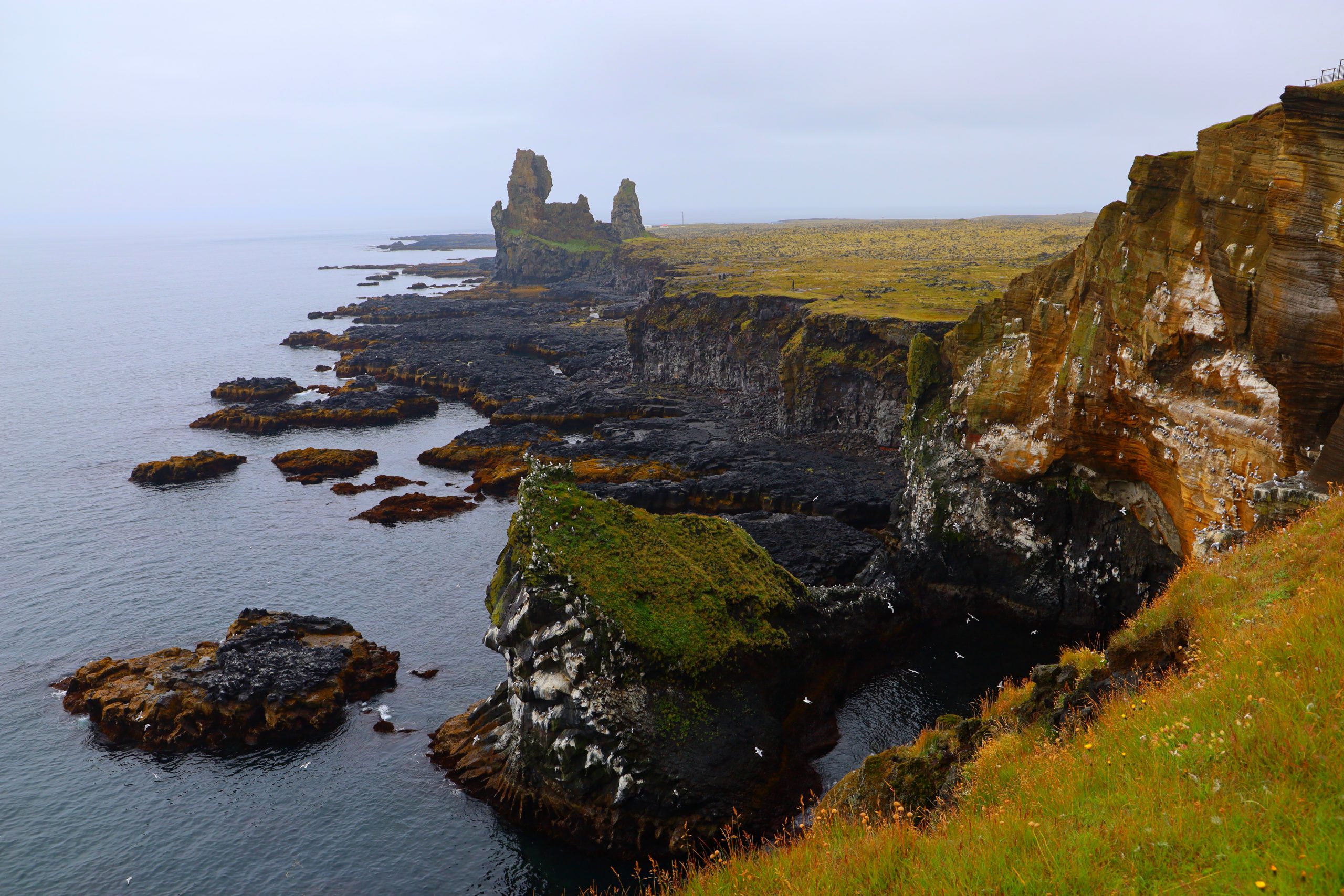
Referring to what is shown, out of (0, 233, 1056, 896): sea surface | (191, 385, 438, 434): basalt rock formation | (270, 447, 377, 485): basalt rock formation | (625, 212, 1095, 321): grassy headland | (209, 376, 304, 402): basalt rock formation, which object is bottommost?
(0, 233, 1056, 896): sea surface

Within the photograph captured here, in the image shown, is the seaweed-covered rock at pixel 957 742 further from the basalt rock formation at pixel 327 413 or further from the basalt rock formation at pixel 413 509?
the basalt rock formation at pixel 327 413

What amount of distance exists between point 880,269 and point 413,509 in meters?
86.1

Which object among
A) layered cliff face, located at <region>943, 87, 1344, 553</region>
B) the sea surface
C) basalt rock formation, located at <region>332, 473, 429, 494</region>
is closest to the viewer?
layered cliff face, located at <region>943, 87, 1344, 553</region>

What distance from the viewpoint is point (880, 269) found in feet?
409

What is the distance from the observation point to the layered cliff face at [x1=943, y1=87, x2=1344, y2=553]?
2566cm

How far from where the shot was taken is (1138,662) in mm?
17531

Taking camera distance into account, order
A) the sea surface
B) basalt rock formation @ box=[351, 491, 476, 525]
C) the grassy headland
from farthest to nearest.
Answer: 1. the grassy headland
2. basalt rock formation @ box=[351, 491, 476, 525]
3. the sea surface

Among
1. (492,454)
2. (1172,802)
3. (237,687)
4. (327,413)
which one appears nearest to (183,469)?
(327,413)

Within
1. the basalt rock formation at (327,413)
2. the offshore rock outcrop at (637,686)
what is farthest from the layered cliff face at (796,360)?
the offshore rock outcrop at (637,686)

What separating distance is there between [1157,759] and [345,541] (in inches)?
2273

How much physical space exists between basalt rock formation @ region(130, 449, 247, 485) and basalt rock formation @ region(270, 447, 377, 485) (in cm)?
470

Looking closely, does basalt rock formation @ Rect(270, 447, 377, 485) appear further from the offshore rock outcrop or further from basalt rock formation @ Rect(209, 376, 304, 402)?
the offshore rock outcrop

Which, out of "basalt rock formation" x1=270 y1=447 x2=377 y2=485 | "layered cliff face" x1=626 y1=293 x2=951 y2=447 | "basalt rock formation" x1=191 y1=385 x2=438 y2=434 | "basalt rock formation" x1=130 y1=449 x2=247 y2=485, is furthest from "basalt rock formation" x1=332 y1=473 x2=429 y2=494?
"layered cliff face" x1=626 y1=293 x2=951 y2=447

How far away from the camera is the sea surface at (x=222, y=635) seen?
29.1 m
